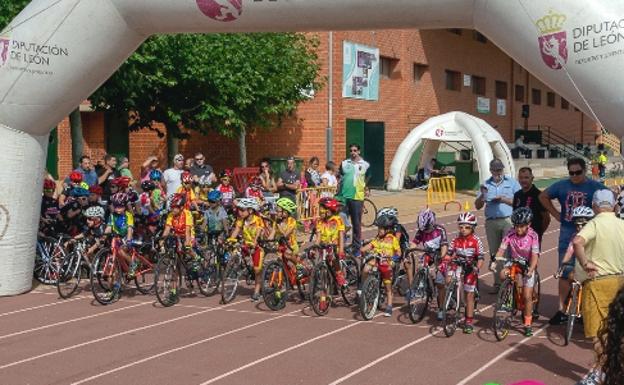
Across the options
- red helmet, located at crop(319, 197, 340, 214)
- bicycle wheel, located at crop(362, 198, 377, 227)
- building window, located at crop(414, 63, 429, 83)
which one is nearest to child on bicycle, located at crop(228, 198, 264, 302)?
red helmet, located at crop(319, 197, 340, 214)

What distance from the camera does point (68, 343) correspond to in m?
8.96

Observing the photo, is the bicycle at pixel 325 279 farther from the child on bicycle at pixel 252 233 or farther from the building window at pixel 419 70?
the building window at pixel 419 70

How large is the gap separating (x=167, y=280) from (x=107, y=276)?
791 millimetres

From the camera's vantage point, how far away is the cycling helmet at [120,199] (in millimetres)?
11531

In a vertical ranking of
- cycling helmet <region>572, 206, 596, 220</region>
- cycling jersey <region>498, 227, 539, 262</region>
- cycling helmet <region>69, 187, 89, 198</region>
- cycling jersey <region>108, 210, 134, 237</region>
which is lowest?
cycling jersey <region>498, 227, 539, 262</region>

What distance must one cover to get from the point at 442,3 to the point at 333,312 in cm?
388

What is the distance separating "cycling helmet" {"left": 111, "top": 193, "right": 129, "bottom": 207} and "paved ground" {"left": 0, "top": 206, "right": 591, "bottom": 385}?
134 centimetres

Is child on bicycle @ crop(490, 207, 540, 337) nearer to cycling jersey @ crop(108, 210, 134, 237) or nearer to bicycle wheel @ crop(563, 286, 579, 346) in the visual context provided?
bicycle wheel @ crop(563, 286, 579, 346)

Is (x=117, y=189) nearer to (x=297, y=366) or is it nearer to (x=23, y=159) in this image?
(x=23, y=159)

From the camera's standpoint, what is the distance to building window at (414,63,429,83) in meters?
36.2

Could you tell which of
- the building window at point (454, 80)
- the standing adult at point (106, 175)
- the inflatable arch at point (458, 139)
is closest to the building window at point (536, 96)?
the building window at point (454, 80)

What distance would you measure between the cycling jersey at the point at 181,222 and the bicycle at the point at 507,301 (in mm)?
4338

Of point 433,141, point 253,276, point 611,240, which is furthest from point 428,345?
point 433,141

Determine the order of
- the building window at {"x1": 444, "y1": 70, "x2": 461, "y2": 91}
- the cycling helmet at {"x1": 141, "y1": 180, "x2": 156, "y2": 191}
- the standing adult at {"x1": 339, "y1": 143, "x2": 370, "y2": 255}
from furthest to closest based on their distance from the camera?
the building window at {"x1": 444, "y1": 70, "x2": 461, "y2": 91} < the standing adult at {"x1": 339, "y1": 143, "x2": 370, "y2": 255} < the cycling helmet at {"x1": 141, "y1": 180, "x2": 156, "y2": 191}
